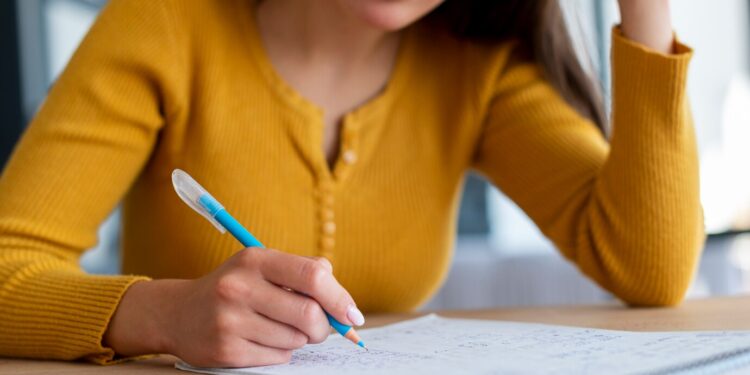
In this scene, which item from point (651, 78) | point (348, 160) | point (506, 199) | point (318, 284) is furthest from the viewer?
point (506, 199)

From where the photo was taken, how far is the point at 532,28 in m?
1.23

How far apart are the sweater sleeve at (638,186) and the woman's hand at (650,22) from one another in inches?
0.6

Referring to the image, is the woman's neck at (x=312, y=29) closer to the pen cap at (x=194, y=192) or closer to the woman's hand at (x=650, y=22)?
the woman's hand at (x=650, y=22)

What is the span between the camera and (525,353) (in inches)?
25.4

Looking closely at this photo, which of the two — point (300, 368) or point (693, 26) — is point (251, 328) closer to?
point (300, 368)

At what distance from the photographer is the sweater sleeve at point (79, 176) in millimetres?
771

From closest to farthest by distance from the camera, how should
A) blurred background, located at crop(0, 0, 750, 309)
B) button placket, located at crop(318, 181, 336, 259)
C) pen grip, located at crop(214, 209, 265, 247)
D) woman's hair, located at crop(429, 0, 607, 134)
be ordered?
pen grip, located at crop(214, 209, 265, 247), button placket, located at crop(318, 181, 336, 259), woman's hair, located at crop(429, 0, 607, 134), blurred background, located at crop(0, 0, 750, 309)

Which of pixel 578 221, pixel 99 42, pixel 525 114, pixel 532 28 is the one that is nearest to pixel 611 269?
pixel 578 221

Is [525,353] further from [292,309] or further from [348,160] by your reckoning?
[348,160]

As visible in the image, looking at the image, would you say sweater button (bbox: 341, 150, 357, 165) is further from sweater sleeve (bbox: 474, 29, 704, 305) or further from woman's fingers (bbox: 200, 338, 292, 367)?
woman's fingers (bbox: 200, 338, 292, 367)

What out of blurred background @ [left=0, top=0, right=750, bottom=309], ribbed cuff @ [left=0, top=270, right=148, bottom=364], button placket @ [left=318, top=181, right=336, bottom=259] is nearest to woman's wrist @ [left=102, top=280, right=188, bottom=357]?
ribbed cuff @ [left=0, top=270, right=148, bottom=364]

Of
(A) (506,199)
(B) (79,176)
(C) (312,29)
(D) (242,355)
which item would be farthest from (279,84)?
(A) (506,199)

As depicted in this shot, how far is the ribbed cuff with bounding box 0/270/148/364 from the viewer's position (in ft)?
2.44

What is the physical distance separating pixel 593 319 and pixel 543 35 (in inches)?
18.2
